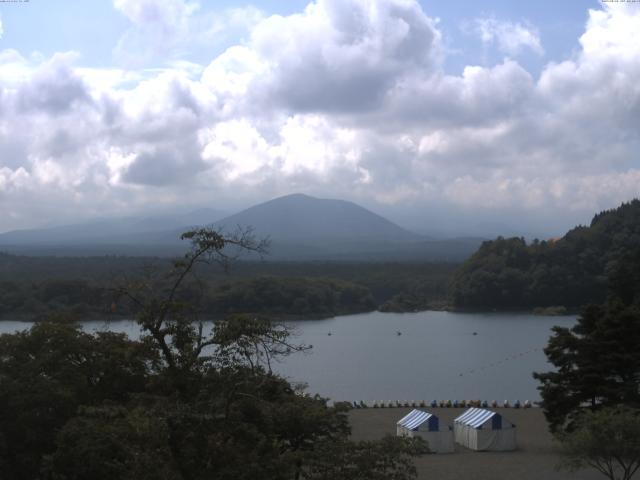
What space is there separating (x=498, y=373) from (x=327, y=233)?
432 feet

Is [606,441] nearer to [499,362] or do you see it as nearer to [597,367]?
[597,367]

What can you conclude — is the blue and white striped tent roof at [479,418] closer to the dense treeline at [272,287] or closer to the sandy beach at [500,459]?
the sandy beach at [500,459]

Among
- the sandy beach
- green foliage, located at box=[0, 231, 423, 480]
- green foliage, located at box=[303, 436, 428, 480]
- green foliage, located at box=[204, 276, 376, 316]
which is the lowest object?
the sandy beach

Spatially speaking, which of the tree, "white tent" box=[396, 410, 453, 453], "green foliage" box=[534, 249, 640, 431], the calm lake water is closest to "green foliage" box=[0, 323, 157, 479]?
the calm lake water

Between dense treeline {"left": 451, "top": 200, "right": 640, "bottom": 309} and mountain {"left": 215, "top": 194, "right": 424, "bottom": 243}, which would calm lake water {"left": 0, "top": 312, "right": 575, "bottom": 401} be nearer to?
dense treeline {"left": 451, "top": 200, "right": 640, "bottom": 309}

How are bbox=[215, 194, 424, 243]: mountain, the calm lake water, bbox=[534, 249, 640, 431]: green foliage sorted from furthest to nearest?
bbox=[215, 194, 424, 243]: mountain < the calm lake water < bbox=[534, 249, 640, 431]: green foliage

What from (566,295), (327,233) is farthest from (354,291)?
(327,233)

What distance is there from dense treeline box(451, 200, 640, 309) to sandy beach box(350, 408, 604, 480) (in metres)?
27.1

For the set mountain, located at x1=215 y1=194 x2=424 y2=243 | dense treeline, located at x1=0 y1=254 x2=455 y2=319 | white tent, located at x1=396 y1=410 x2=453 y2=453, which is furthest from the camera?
mountain, located at x1=215 y1=194 x2=424 y2=243

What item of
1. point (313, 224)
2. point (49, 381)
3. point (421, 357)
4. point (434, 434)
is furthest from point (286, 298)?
point (313, 224)

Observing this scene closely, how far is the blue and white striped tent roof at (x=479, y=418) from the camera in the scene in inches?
466

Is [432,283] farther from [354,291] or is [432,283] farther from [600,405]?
[600,405]

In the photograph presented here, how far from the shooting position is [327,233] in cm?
15362

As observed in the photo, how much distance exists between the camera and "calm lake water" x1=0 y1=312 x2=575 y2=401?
63.5 feet
